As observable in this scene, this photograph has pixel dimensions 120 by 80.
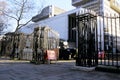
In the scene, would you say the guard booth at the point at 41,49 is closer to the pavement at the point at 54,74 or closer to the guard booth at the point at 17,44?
the pavement at the point at 54,74

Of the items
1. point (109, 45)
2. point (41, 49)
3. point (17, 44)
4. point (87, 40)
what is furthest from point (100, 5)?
point (87, 40)

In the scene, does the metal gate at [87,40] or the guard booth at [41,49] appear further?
the guard booth at [41,49]

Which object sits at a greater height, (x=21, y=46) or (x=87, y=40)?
(x=87, y=40)

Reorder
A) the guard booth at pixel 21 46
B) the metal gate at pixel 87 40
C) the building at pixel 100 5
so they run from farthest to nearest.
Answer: the building at pixel 100 5 → the guard booth at pixel 21 46 → the metal gate at pixel 87 40

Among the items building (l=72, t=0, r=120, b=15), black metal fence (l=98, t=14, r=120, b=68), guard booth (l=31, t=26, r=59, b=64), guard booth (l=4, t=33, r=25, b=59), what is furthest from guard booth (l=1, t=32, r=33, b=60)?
building (l=72, t=0, r=120, b=15)

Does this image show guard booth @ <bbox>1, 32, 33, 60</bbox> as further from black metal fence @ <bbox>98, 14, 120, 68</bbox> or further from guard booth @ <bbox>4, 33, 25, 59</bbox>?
black metal fence @ <bbox>98, 14, 120, 68</bbox>

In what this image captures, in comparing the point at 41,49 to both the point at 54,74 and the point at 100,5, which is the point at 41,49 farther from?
the point at 100,5

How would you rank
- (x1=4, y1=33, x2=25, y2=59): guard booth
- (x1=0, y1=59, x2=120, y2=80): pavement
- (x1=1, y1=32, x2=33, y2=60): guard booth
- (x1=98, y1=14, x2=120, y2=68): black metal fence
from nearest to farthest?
(x1=0, y1=59, x2=120, y2=80): pavement
(x1=98, y1=14, x2=120, y2=68): black metal fence
(x1=1, y1=32, x2=33, y2=60): guard booth
(x1=4, y1=33, x2=25, y2=59): guard booth

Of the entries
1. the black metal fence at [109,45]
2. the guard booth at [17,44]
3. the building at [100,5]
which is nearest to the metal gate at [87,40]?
the black metal fence at [109,45]

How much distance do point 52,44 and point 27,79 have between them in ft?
33.4

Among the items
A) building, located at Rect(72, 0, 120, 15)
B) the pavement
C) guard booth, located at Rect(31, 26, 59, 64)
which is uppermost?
building, located at Rect(72, 0, 120, 15)

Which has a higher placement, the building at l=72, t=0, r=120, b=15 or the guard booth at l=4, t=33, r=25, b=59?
the building at l=72, t=0, r=120, b=15

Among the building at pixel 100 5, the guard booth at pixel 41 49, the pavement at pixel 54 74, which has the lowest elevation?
the pavement at pixel 54 74

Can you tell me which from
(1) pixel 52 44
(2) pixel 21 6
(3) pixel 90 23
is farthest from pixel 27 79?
(2) pixel 21 6
